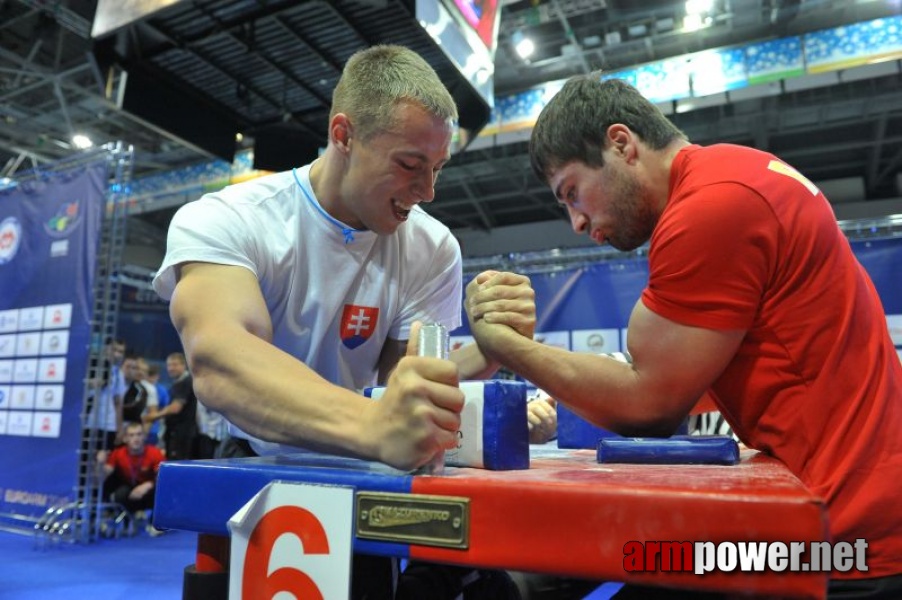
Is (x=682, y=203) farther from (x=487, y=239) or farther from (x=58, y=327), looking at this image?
(x=487, y=239)

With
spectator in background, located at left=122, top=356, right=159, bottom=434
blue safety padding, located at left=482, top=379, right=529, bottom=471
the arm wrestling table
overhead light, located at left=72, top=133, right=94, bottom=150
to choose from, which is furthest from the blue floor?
overhead light, located at left=72, top=133, right=94, bottom=150

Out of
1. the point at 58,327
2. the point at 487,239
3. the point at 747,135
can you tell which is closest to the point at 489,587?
the point at 58,327

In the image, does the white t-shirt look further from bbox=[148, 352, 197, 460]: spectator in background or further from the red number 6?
bbox=[148, 352, 197, 460]: spectator in background

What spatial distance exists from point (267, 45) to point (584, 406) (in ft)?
13.5

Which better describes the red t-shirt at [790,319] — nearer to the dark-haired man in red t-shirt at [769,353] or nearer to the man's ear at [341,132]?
the dark-haired man in red t-shirt at [769,353]

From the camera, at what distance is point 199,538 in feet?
2.89

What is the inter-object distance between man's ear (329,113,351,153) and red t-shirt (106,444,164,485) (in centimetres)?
468

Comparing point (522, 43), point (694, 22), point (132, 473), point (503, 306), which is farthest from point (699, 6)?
point (132, 473)

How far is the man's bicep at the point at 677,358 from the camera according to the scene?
1.00 m

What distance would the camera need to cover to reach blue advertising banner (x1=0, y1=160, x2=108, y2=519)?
4.68 meters

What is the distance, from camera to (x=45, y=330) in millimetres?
4941

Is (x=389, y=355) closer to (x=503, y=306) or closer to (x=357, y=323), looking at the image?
(x=357, y=323)

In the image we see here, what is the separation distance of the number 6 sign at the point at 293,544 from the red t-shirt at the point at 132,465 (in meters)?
5.09

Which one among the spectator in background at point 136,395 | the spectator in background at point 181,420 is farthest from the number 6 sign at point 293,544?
the spectator in background at point 181,420
